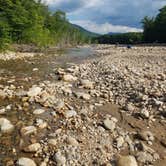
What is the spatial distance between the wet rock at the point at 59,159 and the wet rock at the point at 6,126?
6.09ft

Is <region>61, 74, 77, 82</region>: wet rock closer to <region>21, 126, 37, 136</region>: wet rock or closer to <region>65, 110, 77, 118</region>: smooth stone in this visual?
<region>65, 110, 77, 118</region>: smooth stone

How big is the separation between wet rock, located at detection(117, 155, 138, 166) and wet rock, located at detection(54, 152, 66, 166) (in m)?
1.09

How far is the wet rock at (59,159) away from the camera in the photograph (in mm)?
6258

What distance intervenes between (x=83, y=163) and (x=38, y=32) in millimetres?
32857

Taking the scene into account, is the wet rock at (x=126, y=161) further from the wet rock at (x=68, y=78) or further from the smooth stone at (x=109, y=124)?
the wet rock at (x=68, y=78)

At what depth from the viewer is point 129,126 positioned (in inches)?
326

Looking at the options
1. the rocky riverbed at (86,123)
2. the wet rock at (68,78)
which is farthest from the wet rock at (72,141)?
the wet rock at (68,78)

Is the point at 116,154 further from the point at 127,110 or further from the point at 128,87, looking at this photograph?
the point at 128,87

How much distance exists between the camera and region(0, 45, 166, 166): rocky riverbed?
21.6 feet

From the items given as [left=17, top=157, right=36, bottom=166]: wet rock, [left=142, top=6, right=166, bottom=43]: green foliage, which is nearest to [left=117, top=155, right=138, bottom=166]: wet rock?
[left=17, top=157, right=36, bottom=166]: wet rock

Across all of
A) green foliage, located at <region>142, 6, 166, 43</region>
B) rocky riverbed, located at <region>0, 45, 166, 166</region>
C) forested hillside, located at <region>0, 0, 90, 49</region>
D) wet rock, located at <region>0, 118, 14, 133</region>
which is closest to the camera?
rocky riverbed, located at <region>0, 45, 166, 166</region>

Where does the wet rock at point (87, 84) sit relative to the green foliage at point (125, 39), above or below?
above

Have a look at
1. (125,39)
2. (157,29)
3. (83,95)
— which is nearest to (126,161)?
(83,95)

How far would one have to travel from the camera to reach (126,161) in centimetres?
640
